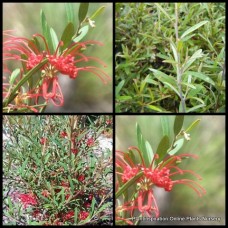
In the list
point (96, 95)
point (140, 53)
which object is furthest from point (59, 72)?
point (140, 53)

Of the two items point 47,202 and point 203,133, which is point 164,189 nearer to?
point 203,133

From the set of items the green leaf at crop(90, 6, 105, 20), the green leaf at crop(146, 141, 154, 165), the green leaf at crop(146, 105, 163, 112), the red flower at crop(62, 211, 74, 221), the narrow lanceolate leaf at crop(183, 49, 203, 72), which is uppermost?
the green leaf at crop(90, 6, 105, 20)

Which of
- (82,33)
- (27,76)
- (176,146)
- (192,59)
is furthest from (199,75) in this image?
(27,76)

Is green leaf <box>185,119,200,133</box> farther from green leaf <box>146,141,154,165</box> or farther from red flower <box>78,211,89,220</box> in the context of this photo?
red flower <box>78,211,89,220</box>

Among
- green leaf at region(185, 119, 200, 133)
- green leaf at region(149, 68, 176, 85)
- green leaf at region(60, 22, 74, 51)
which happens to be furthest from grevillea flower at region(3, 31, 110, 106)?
green leaf at region(185, 119, 200, 133)

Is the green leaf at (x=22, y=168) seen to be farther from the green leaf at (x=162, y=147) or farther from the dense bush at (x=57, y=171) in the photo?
the green leaf at (x=162, y=147)

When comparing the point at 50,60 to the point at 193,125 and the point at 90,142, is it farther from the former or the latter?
the point at 193,125

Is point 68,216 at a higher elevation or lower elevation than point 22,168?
lower
